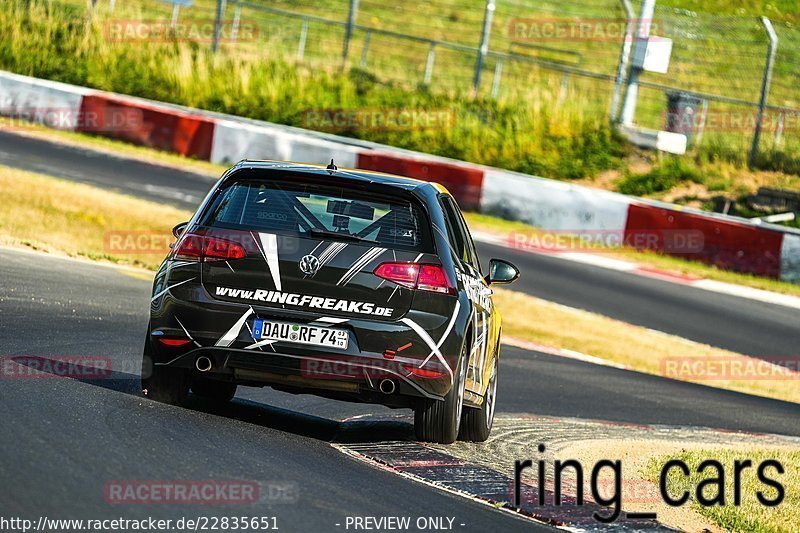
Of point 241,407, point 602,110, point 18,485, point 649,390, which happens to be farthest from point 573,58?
point 18,485

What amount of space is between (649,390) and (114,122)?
49.8 ft

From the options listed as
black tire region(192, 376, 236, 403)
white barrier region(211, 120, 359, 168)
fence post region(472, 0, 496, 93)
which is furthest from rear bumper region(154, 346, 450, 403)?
fence post region(472, 0, 496, 93)

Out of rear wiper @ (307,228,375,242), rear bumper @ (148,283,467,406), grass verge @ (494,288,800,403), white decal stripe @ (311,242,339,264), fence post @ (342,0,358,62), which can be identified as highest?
fence post @ (342,0,358,62)

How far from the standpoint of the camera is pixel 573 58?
4031 cm

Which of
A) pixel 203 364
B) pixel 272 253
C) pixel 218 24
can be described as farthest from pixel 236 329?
pixel 218 24

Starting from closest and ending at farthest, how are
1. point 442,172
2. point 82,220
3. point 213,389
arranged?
point 213,389
point 82,220
point 442,172

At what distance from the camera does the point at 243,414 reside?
818cm

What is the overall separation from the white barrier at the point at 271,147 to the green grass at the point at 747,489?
14801 mm

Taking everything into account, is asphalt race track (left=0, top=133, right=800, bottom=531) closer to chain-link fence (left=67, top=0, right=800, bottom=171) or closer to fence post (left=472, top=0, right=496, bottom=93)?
chain-link fence (left=67, top=0, right=800, bottom=171)

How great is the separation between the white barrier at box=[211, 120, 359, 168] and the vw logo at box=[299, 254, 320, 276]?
16563 millimetres

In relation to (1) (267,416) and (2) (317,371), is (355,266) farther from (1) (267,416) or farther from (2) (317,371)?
(1) (267,416)

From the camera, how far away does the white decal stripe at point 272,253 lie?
7.29 meters

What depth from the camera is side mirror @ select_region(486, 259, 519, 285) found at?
8914 mm

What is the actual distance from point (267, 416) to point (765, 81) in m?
19.0
